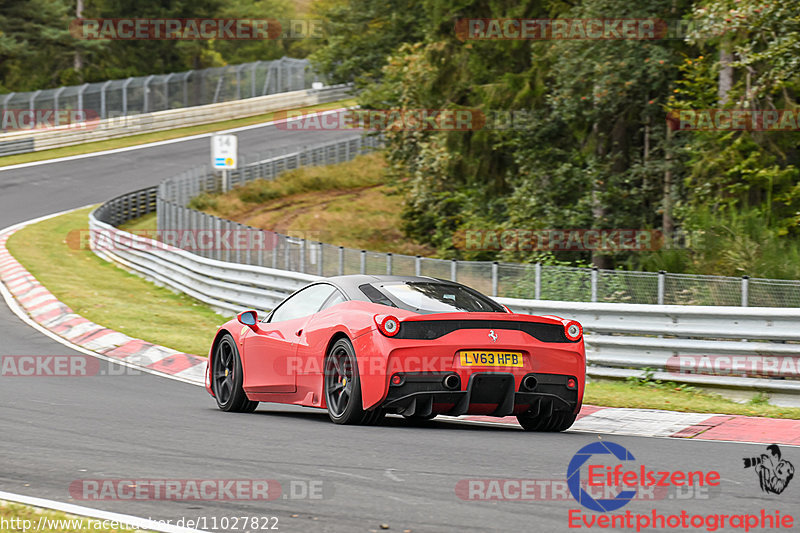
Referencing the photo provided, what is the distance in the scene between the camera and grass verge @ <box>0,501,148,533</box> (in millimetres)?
4969

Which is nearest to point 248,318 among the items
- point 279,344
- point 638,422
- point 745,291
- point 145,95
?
point 279,344

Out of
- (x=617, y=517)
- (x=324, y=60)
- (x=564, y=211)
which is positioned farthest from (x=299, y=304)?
(x=324, y=60)

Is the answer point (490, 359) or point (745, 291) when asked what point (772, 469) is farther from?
point (745, 291)

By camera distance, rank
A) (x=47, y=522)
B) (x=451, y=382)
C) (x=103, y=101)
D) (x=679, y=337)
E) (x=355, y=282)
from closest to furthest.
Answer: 1. (x=47, y=522)
2. (x=451, y=382)
3. (x=355, y=282)
4. (x=679, y=337)
5. (x=103, y=101)

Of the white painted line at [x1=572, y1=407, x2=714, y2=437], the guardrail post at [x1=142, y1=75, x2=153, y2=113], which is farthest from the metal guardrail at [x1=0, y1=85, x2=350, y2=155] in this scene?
the white painted line at [x1=572, y1=407, x2=714, y2=437]

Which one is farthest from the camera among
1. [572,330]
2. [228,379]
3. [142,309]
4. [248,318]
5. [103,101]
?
[103,101]

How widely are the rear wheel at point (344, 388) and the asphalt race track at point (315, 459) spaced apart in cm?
12

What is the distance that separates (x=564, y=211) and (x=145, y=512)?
705 inches

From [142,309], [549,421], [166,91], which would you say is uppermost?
[166,91]

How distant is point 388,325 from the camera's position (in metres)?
7.99

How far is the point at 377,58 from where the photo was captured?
3931cm

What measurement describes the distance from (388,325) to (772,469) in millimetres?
2910

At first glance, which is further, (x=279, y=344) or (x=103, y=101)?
(x=103, y=101)

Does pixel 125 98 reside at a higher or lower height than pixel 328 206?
higher
